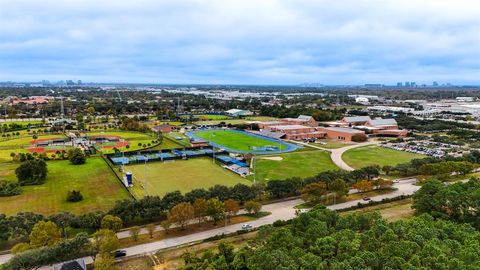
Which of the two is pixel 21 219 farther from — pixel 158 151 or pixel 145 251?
pixel 158 151

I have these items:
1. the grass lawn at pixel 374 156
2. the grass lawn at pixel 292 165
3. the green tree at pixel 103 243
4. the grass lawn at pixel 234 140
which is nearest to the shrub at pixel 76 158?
the grass lawn at pixel 292 165

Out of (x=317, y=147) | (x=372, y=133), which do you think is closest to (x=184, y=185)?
(x=317, y=147)

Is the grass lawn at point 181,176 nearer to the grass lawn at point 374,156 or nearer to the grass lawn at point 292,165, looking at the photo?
the grass lawn at point 292,165

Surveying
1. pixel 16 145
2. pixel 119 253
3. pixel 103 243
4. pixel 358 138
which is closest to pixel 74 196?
pixel 119 253

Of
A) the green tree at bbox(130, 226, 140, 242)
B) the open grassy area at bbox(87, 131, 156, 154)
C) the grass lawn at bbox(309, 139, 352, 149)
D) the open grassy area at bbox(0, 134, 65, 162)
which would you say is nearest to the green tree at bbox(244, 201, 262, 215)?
the green tree at bbox(130, 226, 140, 242)

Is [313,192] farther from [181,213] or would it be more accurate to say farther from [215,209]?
[181,213]

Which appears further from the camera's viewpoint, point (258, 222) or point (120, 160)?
point (120, 160)
